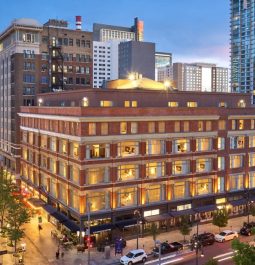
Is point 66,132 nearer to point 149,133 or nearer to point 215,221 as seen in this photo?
point 149,133

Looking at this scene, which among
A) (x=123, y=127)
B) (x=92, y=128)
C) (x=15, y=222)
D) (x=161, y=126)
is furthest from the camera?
(x=161, y=126)

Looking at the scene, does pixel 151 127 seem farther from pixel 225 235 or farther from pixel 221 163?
pixel 225 235

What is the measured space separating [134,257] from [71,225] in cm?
1227

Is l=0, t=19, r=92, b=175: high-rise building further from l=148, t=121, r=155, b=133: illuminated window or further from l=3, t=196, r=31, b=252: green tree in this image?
l=148, t=121, r=155, b=133: illuminated window

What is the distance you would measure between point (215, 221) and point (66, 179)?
23.2 metres

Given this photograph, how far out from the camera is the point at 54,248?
56062mm

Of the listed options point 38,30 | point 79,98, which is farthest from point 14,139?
point 79,98

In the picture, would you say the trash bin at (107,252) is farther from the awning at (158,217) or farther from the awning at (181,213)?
the awning at (181,213)

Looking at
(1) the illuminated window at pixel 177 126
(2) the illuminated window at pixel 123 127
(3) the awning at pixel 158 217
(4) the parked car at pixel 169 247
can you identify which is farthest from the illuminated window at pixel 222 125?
(4) the parked car at pixel 169 247

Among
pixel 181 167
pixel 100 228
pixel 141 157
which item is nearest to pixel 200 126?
pixel 181 167

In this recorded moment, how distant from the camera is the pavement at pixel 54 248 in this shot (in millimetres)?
51219

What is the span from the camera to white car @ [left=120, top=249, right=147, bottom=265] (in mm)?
49594

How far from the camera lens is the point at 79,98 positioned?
231 feet

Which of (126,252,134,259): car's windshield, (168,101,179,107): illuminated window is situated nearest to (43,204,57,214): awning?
(126,252,134,259): car's windshield
